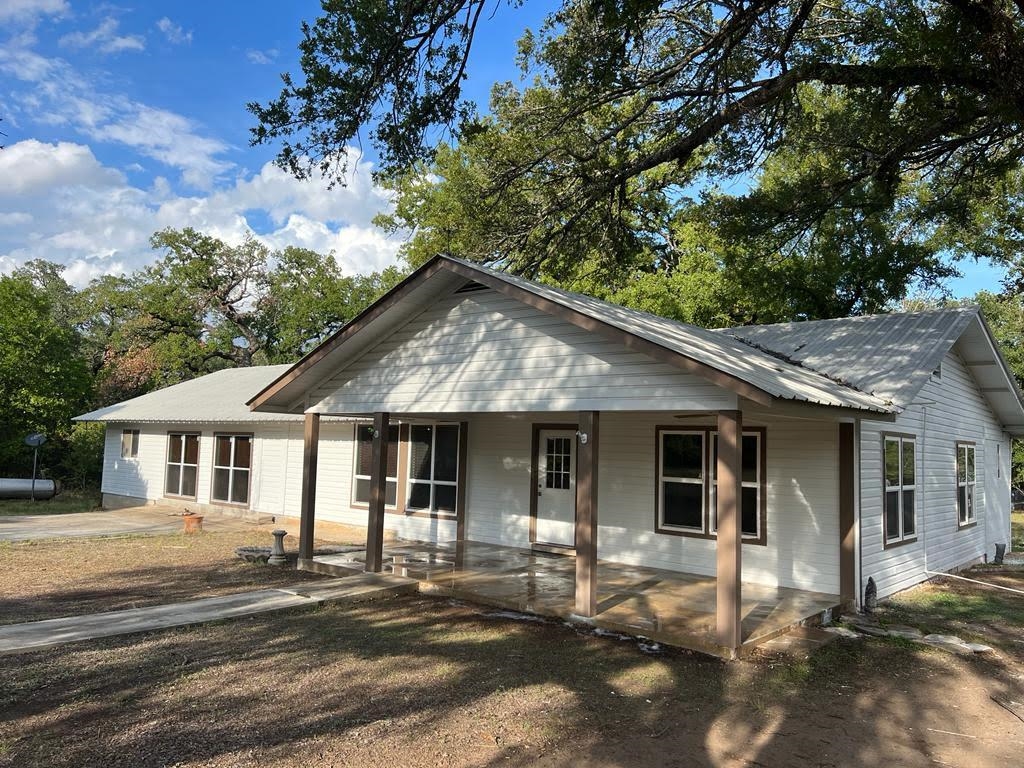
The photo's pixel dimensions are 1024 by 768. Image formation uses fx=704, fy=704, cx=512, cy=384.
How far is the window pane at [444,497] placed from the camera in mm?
13727

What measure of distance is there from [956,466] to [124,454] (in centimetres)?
2135

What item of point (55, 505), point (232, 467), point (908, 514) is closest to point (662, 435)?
point (908, 514)

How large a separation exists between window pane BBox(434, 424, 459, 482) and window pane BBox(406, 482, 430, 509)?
36 cm

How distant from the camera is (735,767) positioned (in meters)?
4.47

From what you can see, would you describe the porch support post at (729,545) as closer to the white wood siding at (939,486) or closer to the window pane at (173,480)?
the white wood siding at (939,486)

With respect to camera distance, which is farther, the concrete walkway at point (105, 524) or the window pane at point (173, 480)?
the window pane at point (173, 480)

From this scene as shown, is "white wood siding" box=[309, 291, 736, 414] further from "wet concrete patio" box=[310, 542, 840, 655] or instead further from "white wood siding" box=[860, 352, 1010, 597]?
"white wood siding" box=[860, 352, 1010, 597]

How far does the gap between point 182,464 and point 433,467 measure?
9.23 metres

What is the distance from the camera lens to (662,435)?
10.9 m

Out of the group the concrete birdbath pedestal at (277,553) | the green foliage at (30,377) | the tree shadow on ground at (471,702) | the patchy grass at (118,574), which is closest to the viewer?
the tree shadow on ground at (471,702)

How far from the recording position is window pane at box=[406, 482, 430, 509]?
553 inches

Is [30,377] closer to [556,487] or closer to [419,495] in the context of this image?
[419,495]

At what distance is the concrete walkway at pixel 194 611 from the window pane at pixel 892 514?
6591 mm

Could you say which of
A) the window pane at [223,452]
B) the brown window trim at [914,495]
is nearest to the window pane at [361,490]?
the window pane at [223,452]
